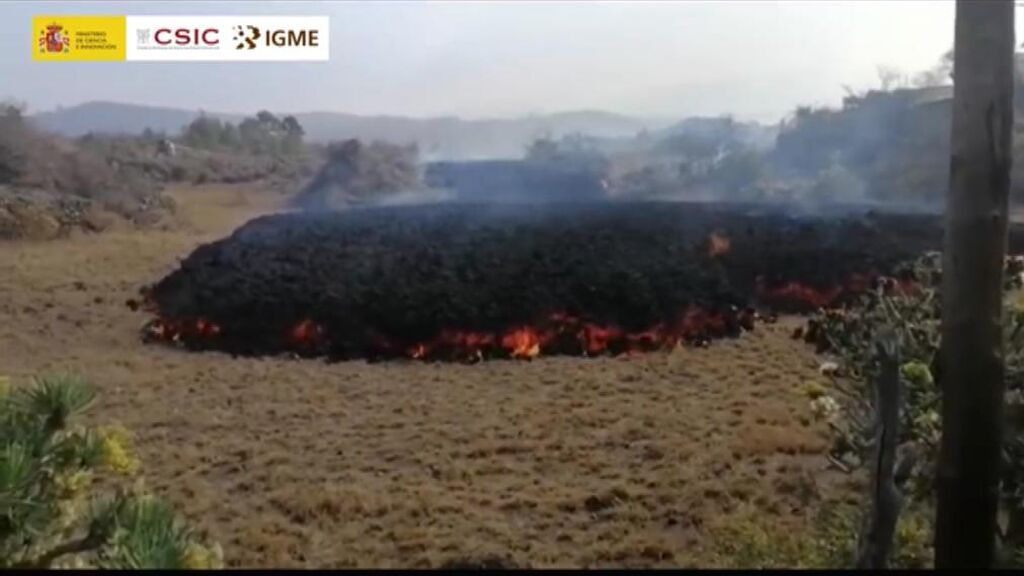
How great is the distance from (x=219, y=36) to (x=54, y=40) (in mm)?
271

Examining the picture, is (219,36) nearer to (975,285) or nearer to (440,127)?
(440,127)

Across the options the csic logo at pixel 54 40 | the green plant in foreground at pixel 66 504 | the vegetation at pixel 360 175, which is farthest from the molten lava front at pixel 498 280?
the csic logo at pixel 54 40

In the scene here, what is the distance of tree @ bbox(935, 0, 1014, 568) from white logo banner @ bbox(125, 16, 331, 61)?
102 centimetres

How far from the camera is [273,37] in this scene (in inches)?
66.7

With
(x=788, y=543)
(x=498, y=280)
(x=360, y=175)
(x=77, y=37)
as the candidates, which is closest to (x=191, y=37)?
(x=77, y=37)

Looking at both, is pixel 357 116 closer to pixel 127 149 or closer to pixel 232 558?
pixel 127 149

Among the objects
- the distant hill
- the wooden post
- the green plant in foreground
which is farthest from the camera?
the distant hill

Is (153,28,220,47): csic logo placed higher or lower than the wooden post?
higher

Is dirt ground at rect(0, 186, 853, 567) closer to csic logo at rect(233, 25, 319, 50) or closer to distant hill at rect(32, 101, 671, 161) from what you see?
distant hill at rect(32, 101, 671, 161)

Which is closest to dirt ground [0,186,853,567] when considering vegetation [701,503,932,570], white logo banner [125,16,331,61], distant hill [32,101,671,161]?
vegetation [701,503,932,570]

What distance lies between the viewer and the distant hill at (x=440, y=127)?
69.2 inches

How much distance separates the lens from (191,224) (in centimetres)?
183

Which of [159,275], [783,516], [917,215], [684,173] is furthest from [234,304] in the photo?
[917,215]

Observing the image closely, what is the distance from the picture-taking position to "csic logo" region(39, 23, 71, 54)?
1677 mm
